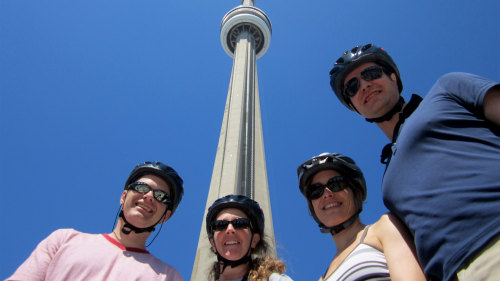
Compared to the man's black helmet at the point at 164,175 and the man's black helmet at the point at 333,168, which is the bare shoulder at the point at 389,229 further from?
the man's black helmet at the point at 164,175

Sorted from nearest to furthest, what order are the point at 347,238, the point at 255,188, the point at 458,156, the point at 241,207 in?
the point at 458,156
the point at 347,238
the point at 241,207
the point at 255,188

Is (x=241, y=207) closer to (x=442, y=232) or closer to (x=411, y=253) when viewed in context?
(x=411, y=253)

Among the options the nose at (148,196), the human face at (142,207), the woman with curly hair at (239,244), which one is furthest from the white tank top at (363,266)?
the nose at (148,196)

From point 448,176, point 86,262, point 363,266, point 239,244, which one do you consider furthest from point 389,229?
point 86,262

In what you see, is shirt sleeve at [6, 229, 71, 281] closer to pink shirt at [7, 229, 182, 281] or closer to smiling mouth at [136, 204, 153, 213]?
pink shirt at [7, 229, 182, 281]

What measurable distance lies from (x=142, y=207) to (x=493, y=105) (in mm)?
4277

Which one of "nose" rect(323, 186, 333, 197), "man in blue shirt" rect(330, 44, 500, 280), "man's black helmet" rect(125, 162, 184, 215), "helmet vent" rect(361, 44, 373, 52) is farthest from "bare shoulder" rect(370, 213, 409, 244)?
"man's black helmet" rect(125, 162, 184, 215)

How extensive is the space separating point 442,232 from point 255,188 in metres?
21.9

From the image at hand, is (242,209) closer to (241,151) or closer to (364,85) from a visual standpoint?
(364,85)

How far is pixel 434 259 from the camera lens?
2254mm

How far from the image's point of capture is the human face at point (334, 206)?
4.03 m

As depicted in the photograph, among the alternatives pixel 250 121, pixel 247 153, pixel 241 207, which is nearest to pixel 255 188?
pixel 247 153

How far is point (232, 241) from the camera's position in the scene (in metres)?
4.39

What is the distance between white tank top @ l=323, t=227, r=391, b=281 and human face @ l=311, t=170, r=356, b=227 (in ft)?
2.55
